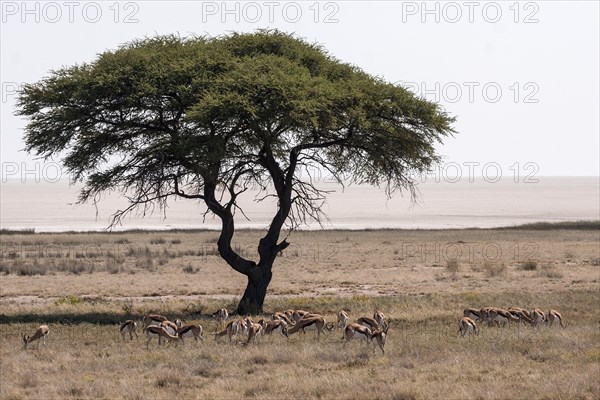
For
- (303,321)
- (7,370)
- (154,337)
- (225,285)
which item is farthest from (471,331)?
(225,285)

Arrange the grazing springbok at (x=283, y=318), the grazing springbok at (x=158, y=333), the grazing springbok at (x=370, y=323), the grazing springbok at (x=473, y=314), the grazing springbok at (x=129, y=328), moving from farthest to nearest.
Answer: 1. the grazing springbok at (x=473, y=314)
2. the grazing springbok at (x=283, y=318)
3. the grazing springbok at (x=129, y=328)
4. the grazing springbok at (x=370, y=323)
5. the grazing springbok at (x=158, y=333)

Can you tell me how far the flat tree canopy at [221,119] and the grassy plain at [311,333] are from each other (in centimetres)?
402

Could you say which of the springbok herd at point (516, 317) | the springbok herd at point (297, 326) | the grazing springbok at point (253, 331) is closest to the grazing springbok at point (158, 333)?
the springbok herd at point (297, 326)

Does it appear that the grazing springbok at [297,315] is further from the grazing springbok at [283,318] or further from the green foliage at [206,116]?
the green foliage at [206,116]

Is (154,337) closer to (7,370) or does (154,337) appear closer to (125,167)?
(7,370)

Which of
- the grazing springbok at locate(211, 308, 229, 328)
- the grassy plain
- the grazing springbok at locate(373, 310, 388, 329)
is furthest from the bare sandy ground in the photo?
the grazing springbok at locate(373, 310, 388, 329)

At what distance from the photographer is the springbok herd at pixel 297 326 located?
2075 cm

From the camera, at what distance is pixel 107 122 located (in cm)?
2827

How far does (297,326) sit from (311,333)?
115 cm

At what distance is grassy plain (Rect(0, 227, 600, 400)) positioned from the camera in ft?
52.6

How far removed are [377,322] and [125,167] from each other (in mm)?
9715

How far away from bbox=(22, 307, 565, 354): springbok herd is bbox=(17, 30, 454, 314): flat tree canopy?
17.6 ft

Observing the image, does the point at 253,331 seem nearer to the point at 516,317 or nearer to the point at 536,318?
the point at 516,317

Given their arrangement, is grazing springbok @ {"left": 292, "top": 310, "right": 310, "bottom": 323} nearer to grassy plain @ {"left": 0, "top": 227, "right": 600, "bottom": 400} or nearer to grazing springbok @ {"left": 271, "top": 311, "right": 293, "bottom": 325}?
grazing springbok @ {"left": 271, "top": 311, "right": 293, "bottom": 325}
